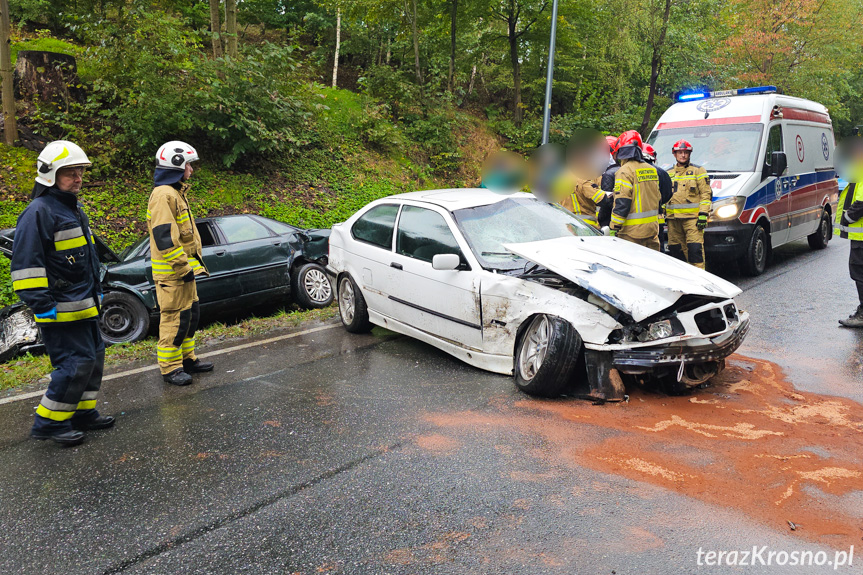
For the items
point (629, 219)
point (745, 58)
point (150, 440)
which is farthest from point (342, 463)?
point (745, 58)

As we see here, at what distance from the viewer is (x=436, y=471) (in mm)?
3680

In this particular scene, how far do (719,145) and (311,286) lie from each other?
6320 millimetres

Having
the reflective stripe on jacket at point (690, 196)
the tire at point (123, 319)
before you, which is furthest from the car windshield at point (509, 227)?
the tire at point (123, 319)

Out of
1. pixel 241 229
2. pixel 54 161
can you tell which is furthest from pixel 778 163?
pixel 54 161

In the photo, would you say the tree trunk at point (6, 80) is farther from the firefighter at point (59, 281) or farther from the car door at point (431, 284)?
the car door at point (431, 284)

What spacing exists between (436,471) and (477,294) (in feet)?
6.10

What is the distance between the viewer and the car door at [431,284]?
17.5 ft

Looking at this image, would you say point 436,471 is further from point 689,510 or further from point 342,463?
point 689,510

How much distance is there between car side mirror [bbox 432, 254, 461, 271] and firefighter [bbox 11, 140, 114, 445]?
2.61m

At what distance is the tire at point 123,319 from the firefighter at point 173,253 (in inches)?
77.2

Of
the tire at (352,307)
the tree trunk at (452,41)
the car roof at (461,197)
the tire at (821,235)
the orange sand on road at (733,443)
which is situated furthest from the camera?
the tree trunk at (452,41)

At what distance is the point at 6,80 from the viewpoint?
10758mm

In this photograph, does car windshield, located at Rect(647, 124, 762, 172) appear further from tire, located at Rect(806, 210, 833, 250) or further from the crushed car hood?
the crushed car hood

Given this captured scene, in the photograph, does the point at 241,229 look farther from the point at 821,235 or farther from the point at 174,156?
the point at 821,235
